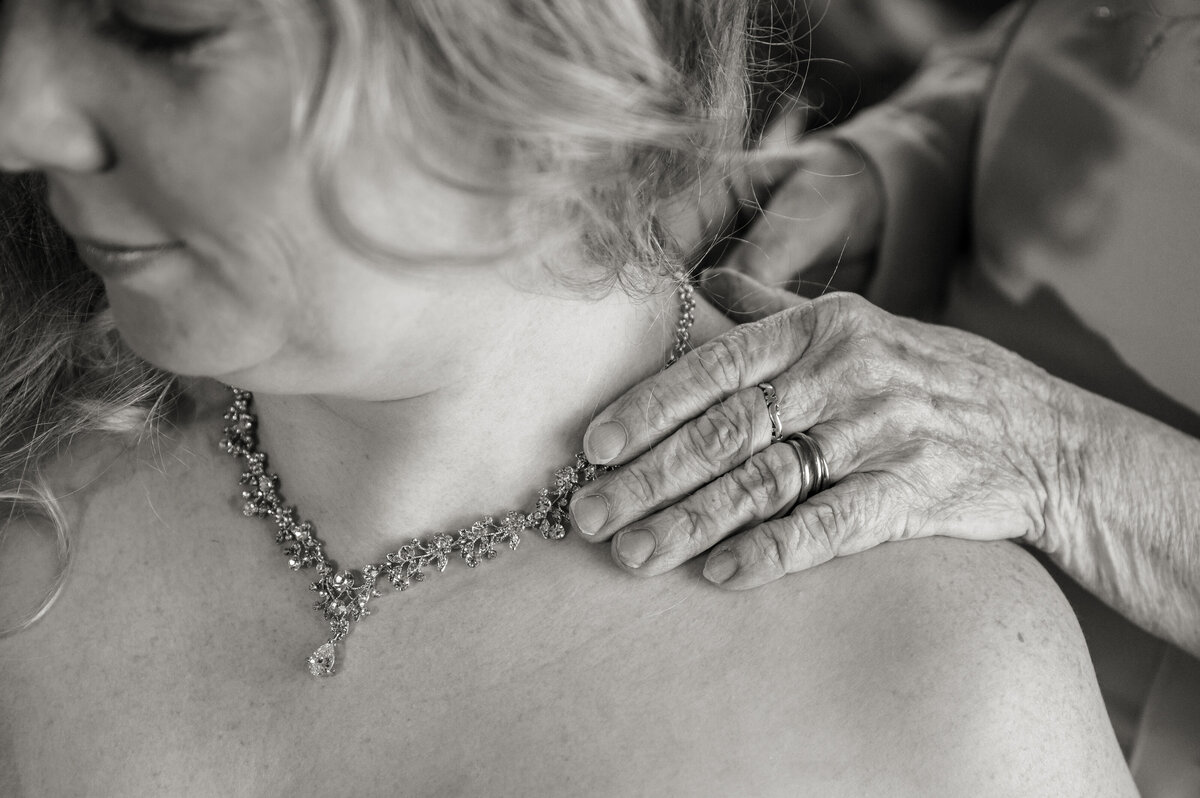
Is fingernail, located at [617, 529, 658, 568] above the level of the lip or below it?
below

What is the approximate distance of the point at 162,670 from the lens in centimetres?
110

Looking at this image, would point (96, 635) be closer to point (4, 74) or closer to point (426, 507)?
point (426, 507)

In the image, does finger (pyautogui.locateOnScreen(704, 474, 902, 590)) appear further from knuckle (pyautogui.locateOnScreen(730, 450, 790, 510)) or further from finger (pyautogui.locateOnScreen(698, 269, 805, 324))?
finger (pyautogui.locateOnScreen(698, 269, 805, 324))

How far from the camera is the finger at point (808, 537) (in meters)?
0.99

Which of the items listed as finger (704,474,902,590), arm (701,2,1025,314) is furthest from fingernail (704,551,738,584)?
arm (701,2,1025,314)

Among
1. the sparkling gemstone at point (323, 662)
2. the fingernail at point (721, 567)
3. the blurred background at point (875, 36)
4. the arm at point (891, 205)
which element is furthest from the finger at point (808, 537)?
the blurred background at point (875, 36)

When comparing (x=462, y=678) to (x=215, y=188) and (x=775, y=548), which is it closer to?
(x=775, y=548)

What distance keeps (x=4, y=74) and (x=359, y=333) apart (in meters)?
0.34

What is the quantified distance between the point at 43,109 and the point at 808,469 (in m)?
0.76

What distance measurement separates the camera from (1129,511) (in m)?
1.24

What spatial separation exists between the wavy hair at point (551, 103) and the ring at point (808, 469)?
0.78ft

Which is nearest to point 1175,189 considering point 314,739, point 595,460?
point 595,460

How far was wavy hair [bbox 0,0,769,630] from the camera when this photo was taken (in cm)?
77

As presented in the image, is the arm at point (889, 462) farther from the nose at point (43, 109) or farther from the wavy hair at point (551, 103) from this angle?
the nose at point (43, 109)
